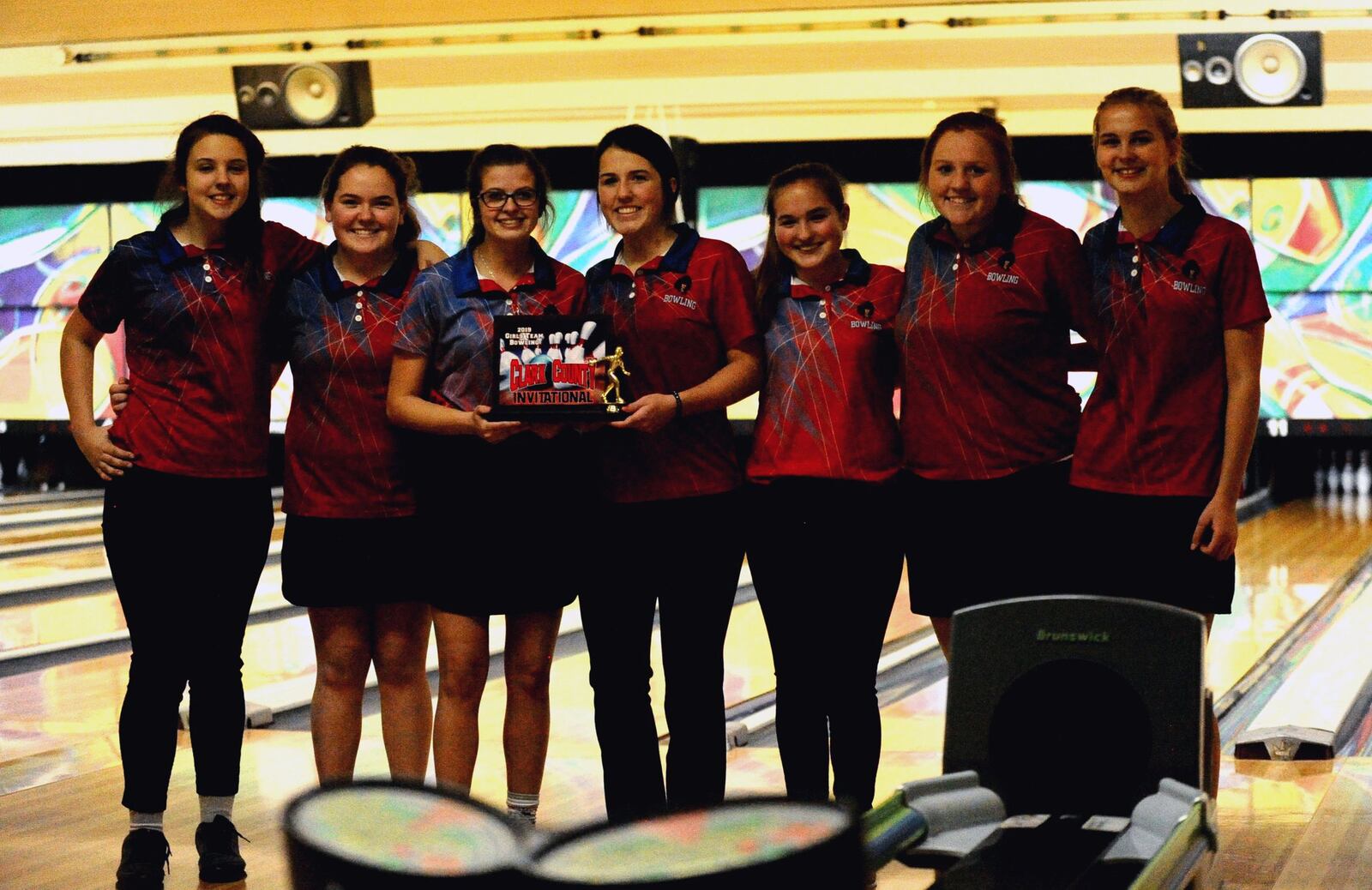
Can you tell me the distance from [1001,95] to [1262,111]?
165 centimetres

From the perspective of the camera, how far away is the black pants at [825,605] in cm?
242

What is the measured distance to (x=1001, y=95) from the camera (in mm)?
7898

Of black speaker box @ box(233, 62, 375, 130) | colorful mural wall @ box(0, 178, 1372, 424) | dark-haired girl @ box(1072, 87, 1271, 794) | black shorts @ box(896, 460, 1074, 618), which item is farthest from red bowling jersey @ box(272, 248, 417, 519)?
colorful mural wall @ box(0, 178, 1372, 424)

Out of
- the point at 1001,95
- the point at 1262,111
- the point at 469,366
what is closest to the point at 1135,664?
the point at 469,366

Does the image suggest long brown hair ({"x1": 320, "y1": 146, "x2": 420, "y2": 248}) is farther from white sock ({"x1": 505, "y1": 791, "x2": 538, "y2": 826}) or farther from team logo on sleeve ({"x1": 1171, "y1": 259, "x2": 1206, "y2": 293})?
team logo on sleeve ({"x1": 1171, "y1": 259, "x2": 1206, "y2": 293})

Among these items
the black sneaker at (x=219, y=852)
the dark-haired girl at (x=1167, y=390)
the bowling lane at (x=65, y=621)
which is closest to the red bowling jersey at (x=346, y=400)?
the black sneaker at (x=219, y=852)

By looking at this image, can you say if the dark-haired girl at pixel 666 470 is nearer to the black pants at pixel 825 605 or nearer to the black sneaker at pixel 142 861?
the black pants at pixel 825 605

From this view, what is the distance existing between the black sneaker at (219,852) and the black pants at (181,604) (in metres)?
0.06

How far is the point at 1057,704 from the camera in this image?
200 cm

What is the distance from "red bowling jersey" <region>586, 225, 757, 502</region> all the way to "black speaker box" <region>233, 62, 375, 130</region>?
→ 4.97m

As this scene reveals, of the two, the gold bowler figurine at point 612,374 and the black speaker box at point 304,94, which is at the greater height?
the black speaker box at point 304,94

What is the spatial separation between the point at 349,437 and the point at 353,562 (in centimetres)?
20

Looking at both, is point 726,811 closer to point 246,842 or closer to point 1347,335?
point 246,842

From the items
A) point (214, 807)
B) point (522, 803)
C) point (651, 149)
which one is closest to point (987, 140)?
point (651, 149)
